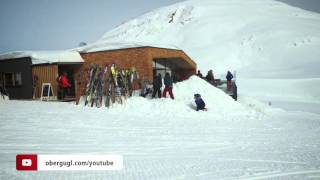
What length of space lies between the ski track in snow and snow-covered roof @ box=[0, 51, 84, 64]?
6390 millimetres

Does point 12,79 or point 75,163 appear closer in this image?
point 75,163

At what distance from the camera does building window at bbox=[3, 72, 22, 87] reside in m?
20.0

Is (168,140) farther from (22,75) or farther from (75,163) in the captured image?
(22,75)

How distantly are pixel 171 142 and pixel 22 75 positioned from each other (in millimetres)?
14658

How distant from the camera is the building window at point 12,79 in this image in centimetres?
2002

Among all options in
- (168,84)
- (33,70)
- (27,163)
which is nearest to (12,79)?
(33,70)

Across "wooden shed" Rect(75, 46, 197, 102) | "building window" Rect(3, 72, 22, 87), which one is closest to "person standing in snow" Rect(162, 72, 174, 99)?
"wooden shed" Rect(75, 46, 197, 102)

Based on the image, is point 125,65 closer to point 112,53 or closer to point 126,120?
point 112,53

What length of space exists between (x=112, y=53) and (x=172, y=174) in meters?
14.2

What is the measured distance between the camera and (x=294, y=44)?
146ft

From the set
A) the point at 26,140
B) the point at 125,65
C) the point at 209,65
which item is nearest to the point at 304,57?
the point at 209,65

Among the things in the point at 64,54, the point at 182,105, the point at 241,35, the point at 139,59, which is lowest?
the point at 182,105

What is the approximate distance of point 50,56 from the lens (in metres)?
19.6

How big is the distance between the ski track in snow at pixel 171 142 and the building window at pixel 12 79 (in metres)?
7.30
